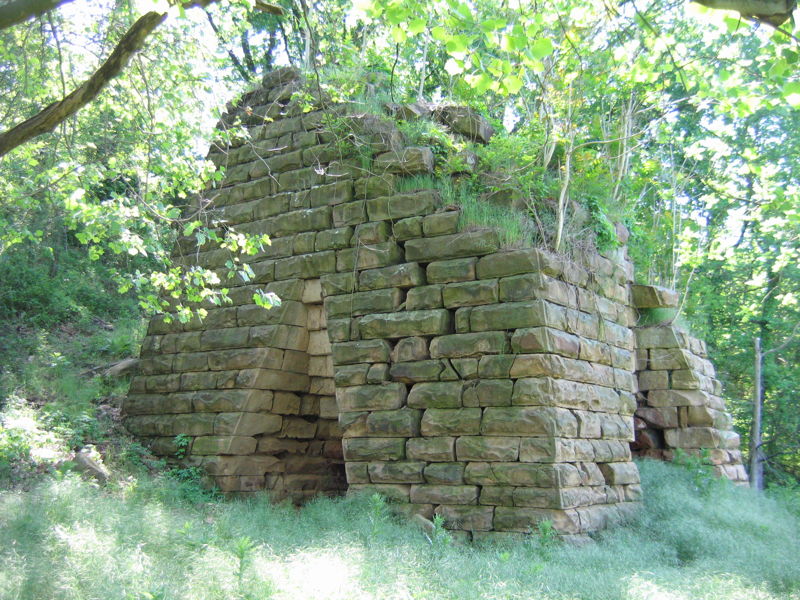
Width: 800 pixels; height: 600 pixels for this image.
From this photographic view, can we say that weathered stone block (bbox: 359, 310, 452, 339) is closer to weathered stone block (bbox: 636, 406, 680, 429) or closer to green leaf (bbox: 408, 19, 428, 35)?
green leaf (bbox: 408, 19, 428, 35)

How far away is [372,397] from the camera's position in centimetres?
707

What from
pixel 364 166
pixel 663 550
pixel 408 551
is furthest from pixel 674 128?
pixel 408 551

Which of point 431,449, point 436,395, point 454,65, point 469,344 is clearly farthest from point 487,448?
point 454,65

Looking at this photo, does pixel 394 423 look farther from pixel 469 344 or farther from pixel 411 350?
pixel 469 344

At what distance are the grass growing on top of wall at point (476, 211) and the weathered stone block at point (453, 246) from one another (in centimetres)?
11

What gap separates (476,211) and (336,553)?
3556 millimetres

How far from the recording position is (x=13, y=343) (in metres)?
10.8

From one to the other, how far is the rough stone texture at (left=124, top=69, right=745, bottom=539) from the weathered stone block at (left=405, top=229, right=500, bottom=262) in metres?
0.02

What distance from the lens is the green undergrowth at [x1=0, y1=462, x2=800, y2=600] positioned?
416 cm

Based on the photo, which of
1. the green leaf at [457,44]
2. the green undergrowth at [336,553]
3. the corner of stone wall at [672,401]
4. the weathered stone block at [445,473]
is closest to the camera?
the green undergrowth at [336,553]

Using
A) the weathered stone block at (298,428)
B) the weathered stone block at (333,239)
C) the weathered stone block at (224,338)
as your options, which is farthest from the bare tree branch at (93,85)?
the weathered stone block at (298,428)

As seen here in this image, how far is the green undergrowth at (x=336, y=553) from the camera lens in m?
4.16

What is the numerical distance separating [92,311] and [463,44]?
35.6ft

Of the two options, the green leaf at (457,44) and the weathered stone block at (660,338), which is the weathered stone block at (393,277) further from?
the weathered stone block at (660,338)
